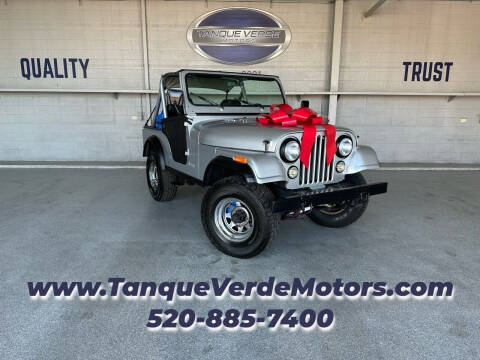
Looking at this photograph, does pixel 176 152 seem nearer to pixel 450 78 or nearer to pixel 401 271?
pixel 401 271

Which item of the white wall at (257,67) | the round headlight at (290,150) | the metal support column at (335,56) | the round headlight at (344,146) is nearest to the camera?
the round headlight at (290,150)

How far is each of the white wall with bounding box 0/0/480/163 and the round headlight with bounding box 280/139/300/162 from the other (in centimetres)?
535

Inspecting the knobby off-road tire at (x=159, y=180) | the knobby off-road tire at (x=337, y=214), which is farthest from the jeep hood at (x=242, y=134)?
the knobby off-road tire at (x=159, y=180)

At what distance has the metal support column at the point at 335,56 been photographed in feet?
23.3

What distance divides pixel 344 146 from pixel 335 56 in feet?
17.0

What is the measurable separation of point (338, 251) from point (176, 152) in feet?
6.85

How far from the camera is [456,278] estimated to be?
2.53 metres

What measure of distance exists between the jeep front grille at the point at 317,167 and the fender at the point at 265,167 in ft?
0.80

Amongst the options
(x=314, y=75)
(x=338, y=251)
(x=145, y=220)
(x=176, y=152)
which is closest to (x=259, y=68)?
(x=314, y=75)

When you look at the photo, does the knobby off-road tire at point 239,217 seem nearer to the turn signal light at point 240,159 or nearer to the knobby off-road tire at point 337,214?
the turn signal light at point 240,159

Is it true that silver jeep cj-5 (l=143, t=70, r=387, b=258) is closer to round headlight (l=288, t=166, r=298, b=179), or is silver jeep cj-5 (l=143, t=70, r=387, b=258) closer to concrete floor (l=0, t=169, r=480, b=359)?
round headlight (l=288, t=166, r=298, b=179)

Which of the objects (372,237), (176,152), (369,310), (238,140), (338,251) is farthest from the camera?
(176,152)

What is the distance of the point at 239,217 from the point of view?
2.81m

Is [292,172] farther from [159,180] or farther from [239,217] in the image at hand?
[159,180]
